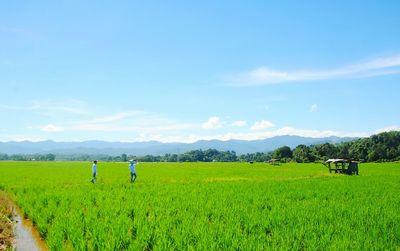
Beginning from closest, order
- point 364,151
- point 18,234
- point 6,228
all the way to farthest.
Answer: point 18,234
point 6,228
point 364,151

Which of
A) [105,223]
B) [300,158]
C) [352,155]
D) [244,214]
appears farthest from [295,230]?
[352,155]

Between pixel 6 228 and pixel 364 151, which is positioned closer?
pixel 6 228

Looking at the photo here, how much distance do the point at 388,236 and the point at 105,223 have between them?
5.71 metres

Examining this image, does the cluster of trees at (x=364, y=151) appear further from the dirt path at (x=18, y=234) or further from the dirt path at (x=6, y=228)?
the dirt path at (x=18, y=234)

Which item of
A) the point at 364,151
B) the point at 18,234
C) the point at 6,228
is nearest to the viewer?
the point at 18,234

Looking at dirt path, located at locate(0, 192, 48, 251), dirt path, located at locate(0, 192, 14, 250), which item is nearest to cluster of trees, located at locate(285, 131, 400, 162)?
dirt path, located at locate(0, 192, 14, 250)

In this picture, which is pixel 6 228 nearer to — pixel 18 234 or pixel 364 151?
pixel 18 234

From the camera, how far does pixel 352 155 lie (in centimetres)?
8031

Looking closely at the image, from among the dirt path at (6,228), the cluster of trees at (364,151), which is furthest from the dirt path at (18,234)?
the cluster of trees at (364,151)

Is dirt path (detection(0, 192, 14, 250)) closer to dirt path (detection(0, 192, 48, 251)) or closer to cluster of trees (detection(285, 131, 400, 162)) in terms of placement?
dirt path (detection(0, 192, 48, 251))

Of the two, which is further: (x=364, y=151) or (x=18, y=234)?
(x=364, y=151)

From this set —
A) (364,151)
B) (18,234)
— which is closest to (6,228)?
(18,234)

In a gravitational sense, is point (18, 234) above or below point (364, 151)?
below

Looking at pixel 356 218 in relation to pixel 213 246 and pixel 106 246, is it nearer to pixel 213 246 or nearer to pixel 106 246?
pixel 213 246
